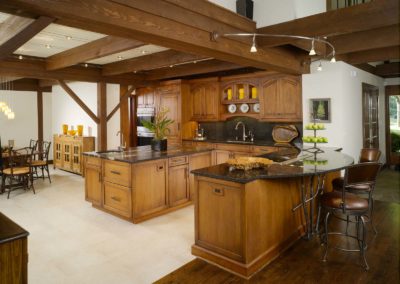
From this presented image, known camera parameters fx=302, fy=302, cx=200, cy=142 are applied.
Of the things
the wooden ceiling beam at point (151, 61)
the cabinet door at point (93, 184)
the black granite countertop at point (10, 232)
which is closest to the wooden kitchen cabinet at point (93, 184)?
the cabinet door at point (93, 184)

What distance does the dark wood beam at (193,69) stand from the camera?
5.72m

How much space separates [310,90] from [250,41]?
2208mm

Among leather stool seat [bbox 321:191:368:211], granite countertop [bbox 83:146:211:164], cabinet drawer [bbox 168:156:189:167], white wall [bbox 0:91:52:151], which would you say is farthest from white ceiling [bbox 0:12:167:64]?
white wall [bbox 0:91:52:151]

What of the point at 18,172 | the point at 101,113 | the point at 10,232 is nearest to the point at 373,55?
the point at 10,232

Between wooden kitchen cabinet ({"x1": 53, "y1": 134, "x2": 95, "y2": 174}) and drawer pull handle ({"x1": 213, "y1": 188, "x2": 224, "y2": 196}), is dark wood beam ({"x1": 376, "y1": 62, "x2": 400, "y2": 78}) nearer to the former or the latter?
drawer pull handle ({"x1": 213, "y1": 188, "x2": 224, "y2": 196})

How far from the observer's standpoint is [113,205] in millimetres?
4469

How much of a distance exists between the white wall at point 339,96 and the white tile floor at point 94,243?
292 centimetres

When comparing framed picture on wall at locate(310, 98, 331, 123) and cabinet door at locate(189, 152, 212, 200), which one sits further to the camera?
framed picture on wall at locate(310, 98, 331, 123)

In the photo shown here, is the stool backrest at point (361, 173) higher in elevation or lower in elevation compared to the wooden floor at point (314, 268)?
higher

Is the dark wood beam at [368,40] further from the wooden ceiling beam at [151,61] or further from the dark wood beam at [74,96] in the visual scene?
the dark wood beam at [74,96]

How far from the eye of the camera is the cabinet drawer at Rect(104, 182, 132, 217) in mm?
4219

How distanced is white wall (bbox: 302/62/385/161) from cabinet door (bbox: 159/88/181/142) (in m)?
2.96

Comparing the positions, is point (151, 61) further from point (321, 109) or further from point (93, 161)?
point (321, 109)

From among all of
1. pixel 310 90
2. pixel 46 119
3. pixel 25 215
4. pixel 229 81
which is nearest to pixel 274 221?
pixel 310 90
